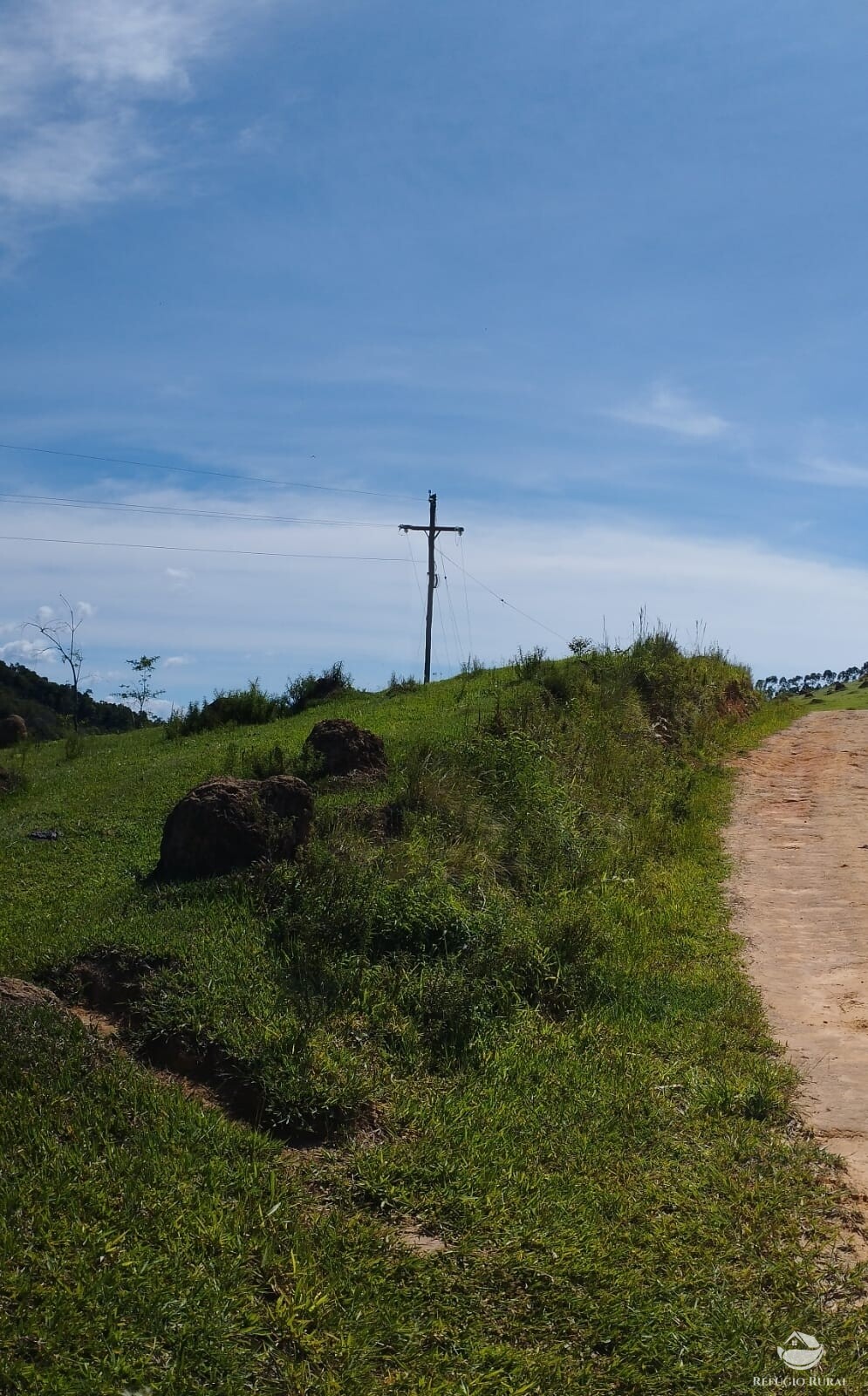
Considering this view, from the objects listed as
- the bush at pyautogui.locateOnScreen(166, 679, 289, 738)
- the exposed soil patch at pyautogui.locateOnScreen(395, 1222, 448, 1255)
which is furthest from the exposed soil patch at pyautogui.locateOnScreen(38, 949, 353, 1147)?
the bush at pyautogui.locateOnScreen(166, 679, 289, 738)

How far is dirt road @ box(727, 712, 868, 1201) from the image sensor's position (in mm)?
5586

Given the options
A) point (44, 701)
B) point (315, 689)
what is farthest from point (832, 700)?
point (44, 701)

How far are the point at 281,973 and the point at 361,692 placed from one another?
43.6 ft

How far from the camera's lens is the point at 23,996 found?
5242 mm

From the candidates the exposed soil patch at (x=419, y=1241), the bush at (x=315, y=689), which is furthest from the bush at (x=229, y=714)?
the exposed soil patch at (x=419, y=1241)

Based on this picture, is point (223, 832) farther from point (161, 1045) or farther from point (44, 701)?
point (44, 701)

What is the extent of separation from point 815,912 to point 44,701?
152ft

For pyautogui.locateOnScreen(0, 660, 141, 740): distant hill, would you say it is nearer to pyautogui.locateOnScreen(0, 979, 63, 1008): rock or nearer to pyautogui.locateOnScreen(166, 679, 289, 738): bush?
pyautogui.locateOnScreen(166, 679, 289, 738): bush

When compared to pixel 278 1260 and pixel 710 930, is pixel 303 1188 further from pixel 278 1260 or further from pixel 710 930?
pixel 710 930

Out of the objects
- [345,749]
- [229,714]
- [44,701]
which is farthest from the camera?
[44,701]

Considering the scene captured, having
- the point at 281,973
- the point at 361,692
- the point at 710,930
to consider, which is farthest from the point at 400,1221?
the point at 361,692

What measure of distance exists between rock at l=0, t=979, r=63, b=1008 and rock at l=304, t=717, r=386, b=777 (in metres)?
5.12

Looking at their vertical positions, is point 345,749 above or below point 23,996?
above

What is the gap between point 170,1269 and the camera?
3.64 m
